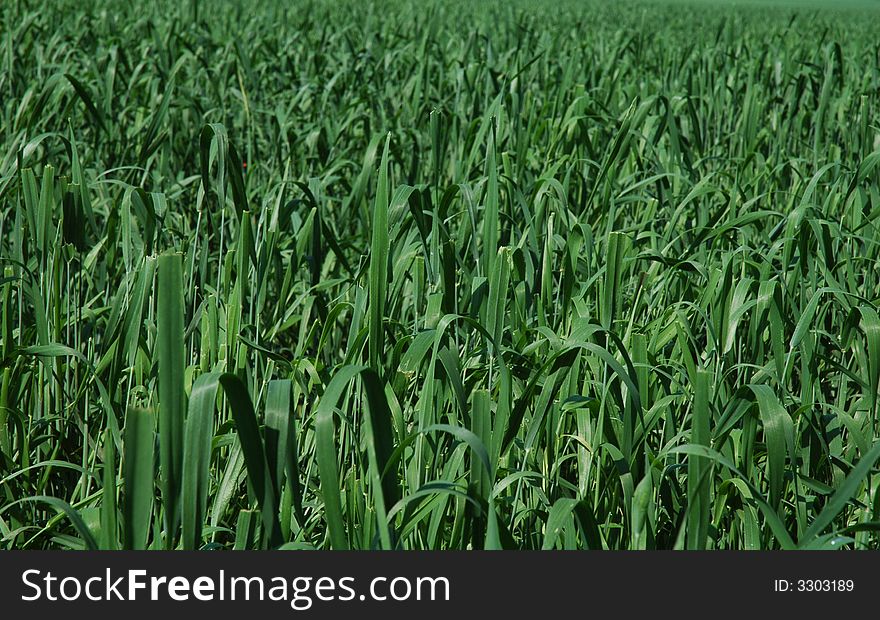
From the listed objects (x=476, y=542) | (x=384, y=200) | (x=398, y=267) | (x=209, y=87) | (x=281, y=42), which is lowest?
(x=476, y=542)

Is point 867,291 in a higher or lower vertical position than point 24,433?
higher

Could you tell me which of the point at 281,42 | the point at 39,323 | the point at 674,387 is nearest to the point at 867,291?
the point at 674,387

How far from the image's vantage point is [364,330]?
1201mm

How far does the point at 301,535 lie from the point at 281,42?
428cm

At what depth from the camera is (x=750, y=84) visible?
275 cm

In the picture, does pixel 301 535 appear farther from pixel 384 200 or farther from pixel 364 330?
pixel 384 200

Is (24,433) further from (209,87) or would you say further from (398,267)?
(209,87)

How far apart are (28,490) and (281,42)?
397 centimetres

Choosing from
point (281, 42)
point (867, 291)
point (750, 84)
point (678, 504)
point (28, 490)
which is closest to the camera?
point (678, 504)

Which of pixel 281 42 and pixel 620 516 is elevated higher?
pixel 281 42

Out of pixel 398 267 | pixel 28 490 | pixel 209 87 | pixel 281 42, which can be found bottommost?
pixel 28 490

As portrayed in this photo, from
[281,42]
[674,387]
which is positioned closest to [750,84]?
[674,387]

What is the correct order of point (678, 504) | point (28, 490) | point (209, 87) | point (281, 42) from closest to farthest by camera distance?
1. point (678, 504)
2. point (28, 490)
3. point (209, 87)
4. point (281, 42)

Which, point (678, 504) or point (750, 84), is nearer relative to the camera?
point (678, 504)
